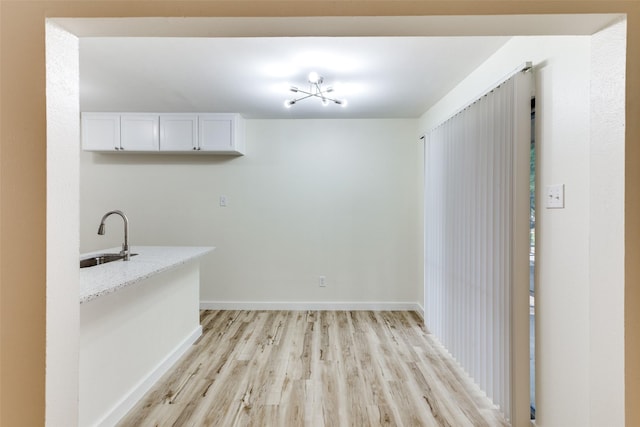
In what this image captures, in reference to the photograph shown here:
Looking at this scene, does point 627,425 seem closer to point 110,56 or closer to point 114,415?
point 114,415

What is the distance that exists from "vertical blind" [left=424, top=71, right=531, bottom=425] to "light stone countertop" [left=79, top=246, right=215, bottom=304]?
7.04 feet

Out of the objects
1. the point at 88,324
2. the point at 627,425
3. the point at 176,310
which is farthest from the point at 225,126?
the point at 627,425

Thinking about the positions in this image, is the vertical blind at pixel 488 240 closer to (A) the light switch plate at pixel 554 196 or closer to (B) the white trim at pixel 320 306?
(A) the light switch plate at pixel 554 196

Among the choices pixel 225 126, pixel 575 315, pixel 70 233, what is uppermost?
pixel 225 126

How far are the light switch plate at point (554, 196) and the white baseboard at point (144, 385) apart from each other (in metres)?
2.68

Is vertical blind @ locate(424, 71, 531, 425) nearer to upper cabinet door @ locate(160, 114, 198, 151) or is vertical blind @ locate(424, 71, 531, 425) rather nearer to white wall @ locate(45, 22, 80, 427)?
white wall @ locate(45, 22, 80, 427)

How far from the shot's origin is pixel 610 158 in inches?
43.7

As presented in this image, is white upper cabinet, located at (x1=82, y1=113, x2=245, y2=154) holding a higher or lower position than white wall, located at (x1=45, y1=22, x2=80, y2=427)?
higher

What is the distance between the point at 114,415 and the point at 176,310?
3.06 ft

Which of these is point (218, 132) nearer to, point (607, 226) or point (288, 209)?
point (288, 209)

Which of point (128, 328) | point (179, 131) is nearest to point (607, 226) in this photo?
point (128, 328)

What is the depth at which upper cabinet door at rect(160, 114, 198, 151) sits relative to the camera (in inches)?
147

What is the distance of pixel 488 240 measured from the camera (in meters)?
2.12

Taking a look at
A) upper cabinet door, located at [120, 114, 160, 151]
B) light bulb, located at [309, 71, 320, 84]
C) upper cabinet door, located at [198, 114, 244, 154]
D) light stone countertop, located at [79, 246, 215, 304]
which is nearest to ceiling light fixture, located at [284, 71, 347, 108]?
light bulb, located at [309, 71, 320, 84]
